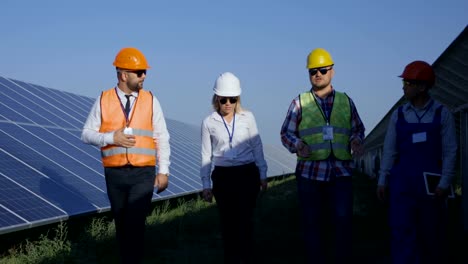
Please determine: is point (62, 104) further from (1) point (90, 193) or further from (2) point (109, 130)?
(2) point (109, 130)

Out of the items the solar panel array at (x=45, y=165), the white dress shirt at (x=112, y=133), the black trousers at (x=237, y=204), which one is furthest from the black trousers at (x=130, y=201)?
the solar panel array at (x=45, y=165)

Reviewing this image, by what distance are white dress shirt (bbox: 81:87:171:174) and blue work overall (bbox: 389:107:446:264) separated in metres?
1.84

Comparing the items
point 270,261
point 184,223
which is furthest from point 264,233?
point 270,261

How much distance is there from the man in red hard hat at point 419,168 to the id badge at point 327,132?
1.57ft

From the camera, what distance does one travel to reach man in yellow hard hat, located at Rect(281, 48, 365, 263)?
5.02m

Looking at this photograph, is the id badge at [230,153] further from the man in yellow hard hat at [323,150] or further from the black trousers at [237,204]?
the man in yellow hard hat at [323,150]

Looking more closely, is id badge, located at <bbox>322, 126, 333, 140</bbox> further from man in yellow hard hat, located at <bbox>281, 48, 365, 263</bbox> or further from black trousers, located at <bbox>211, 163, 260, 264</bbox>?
black trousers, located at <bbox>211, 163, 260, 264</bbox>

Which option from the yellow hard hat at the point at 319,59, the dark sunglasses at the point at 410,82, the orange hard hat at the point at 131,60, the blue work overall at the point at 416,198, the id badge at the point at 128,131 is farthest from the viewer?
the yellow hard hat at the point at 319,59

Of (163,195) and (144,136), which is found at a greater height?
(144,136)

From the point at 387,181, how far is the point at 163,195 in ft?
18.8

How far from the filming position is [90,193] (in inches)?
330

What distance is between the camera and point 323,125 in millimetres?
5113

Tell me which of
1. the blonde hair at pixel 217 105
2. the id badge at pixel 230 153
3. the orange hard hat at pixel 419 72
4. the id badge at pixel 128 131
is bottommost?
the id badge at pixel 230 153

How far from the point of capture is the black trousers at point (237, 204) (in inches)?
208
